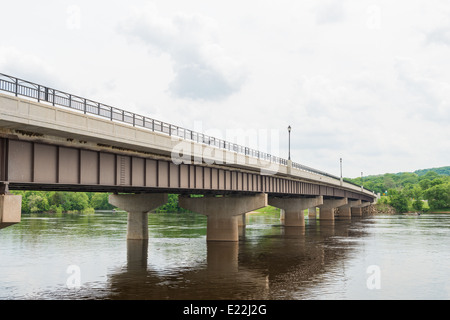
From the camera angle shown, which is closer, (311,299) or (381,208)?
(311,299)

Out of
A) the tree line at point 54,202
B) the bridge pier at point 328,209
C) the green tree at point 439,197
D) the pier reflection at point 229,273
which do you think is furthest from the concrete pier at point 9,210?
the green tree at point 439,197

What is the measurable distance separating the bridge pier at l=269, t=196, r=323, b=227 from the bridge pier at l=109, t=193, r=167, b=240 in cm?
3051

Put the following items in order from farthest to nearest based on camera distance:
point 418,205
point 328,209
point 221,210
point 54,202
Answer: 1. point 418,205
2. point 54,202
3. point 328,209
4. point 221,210

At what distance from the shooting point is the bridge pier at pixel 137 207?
53.9 metres

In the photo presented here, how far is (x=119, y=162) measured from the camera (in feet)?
97.6

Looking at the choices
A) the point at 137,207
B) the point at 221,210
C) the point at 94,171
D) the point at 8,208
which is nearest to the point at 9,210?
the point at 8,208

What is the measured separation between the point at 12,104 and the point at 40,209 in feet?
459

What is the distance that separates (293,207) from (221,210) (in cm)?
→ 3224

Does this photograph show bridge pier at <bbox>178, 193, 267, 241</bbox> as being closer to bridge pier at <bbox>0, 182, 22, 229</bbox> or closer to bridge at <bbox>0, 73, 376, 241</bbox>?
bridge at <bbox>0, 73, 376, 241</bbox>

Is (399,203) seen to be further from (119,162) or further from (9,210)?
(9,210)

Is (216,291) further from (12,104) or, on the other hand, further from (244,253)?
(244,253)

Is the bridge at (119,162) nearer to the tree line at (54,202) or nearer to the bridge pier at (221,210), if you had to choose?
the bridge pier at (221,210)

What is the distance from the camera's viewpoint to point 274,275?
31.5 meters
